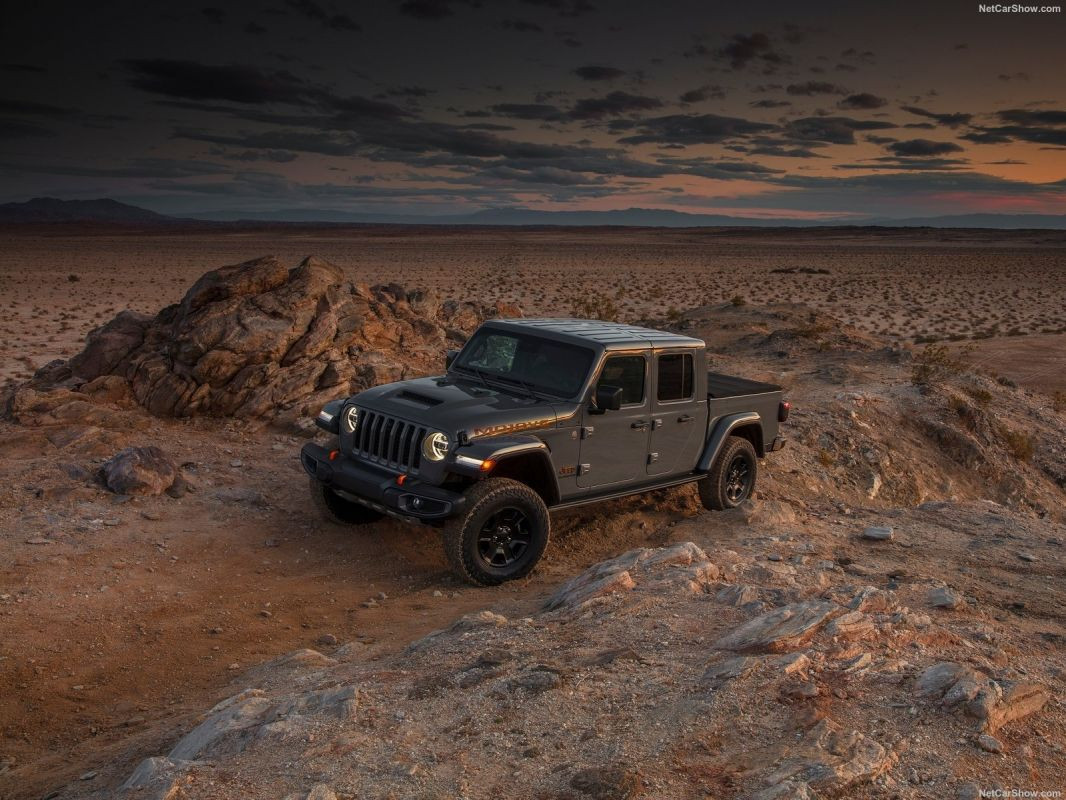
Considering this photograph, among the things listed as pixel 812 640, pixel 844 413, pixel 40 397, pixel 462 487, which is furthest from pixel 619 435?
pixel 40 397

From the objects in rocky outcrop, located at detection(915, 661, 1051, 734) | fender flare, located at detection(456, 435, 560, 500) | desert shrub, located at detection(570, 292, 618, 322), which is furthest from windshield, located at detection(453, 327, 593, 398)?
desert shrub, located at detection(570, 292, 618, 322)

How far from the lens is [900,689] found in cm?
523

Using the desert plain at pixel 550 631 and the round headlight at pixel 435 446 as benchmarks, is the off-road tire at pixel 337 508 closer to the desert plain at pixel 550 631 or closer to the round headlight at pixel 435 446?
the desert plain at pixel 550 631

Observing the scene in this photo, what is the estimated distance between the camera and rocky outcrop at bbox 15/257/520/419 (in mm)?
13211

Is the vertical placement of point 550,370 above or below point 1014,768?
above

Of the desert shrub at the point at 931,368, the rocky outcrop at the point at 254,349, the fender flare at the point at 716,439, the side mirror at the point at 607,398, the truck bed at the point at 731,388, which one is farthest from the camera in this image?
the desert shrub at the point at 931,368

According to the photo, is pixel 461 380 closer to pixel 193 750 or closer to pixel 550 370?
pixel 550 370

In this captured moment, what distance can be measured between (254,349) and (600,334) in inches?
268

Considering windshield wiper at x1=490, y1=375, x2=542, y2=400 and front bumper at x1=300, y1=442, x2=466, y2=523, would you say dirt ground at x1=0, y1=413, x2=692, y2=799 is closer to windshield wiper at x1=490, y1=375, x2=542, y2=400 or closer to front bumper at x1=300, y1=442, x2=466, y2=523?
front bumper at x1=300, y1=442, x2=466, y2=523

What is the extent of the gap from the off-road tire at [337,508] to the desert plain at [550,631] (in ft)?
0.79

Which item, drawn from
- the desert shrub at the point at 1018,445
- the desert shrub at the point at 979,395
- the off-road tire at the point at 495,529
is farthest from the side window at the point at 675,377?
the desert shrub at the point at 979,395

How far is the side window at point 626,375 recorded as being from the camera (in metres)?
8.67

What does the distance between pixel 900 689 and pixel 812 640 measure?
66 centimetres

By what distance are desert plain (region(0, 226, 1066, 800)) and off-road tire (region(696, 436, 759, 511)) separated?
0.27 m
